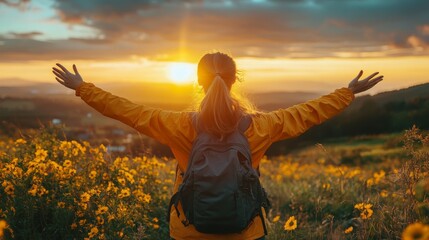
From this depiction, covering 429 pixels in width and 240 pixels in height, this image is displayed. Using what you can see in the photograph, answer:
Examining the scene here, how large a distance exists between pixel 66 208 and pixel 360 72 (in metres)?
2.95

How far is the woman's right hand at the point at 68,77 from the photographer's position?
4.09m

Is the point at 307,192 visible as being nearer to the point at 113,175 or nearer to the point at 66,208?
the point at 113,175

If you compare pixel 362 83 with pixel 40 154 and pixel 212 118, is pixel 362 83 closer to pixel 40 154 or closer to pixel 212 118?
pixel 212 118

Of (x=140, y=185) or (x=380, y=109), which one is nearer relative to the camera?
(x=140, y=185)

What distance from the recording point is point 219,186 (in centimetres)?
337

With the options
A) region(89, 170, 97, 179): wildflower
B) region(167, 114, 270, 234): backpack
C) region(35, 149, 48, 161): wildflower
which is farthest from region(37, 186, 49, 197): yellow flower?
region(167, 114, 270, 234): backpack

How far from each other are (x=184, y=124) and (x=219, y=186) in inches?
21.4

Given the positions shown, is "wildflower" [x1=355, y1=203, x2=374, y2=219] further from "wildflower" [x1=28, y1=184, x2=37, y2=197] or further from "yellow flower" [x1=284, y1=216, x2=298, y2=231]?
"wildflower" [x1=28, y1=184, x2=37, y2=197]

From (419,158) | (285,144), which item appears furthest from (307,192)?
(285,144)

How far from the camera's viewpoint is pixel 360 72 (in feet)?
14.3

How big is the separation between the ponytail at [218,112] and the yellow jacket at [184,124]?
203mm

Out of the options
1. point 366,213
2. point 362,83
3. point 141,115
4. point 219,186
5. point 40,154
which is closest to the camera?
point 219,186

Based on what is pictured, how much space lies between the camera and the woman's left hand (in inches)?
170

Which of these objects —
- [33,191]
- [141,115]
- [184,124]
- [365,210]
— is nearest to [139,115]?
[141,115]
